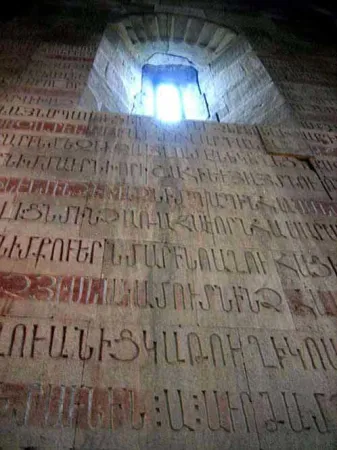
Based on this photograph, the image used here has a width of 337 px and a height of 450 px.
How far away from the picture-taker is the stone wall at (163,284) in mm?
1818

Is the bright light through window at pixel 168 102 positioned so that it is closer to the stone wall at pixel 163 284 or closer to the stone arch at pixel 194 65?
the stone arch at pixel 194 65

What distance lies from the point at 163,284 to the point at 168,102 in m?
5.19

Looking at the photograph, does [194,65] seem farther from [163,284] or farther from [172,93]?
[163,284]

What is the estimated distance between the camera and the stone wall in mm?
1818

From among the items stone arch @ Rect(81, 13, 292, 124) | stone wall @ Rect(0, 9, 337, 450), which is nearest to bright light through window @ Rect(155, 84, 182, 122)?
stone arch @ Rect(81, 13, 292, 124)

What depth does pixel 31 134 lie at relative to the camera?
3.63 metres

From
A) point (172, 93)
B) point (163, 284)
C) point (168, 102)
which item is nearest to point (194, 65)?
point (172, 93)

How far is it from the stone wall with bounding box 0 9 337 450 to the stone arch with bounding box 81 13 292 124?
1.20 metres

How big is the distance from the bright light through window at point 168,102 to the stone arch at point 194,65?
50 centimetres

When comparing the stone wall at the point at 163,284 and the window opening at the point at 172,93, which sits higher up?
the window opening at the point at 172,93

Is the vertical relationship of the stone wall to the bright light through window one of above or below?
below

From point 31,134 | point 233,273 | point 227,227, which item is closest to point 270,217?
point 227,227

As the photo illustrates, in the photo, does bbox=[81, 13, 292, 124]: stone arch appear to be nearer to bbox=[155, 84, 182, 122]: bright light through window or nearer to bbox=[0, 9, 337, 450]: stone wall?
bbox=[155, 84, 182, 122]: bright light through window

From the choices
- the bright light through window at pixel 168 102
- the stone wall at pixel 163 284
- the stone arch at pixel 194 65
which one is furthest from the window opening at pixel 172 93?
the stone wall at pixel 163 284
